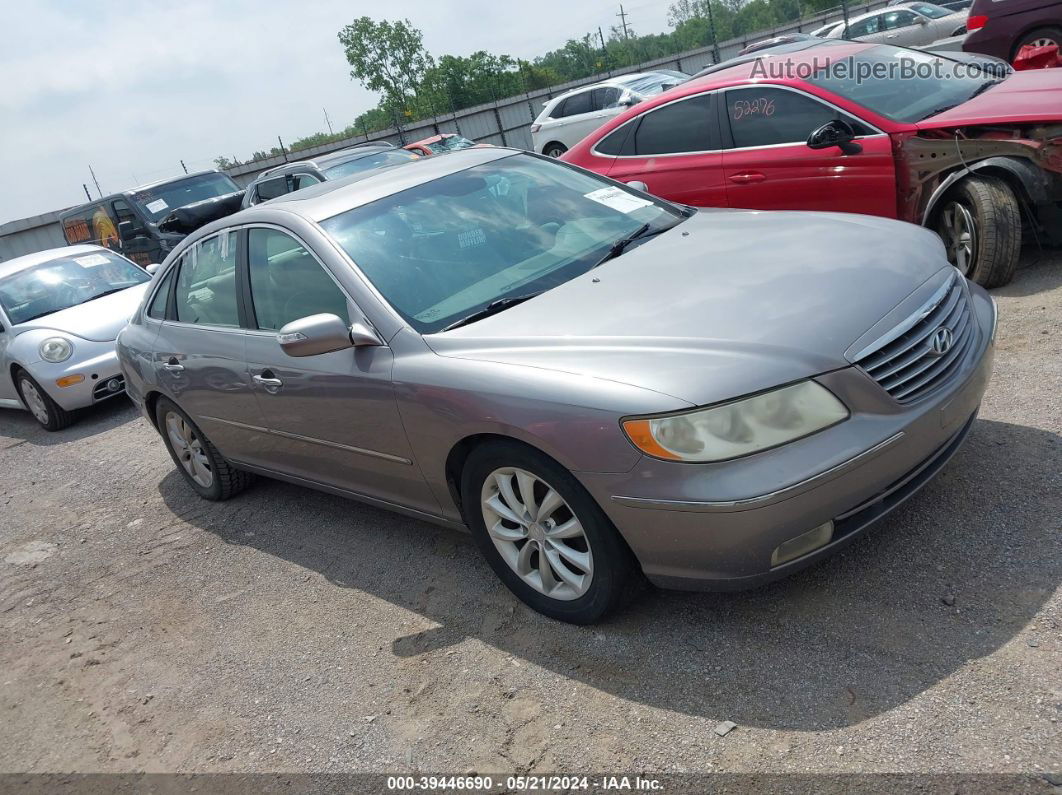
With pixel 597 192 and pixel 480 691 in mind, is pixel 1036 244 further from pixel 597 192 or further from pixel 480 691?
pixel 480 691

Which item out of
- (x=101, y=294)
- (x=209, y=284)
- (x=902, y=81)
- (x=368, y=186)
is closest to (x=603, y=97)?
(x=101, y=294)

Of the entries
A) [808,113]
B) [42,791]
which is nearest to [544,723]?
[42,791]

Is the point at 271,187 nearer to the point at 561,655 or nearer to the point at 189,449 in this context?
the point at 189,449

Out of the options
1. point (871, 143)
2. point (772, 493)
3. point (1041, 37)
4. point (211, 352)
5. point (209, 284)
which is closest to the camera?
point (772, 493)

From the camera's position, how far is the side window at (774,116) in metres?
6.14

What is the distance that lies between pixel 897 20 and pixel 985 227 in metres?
18.0

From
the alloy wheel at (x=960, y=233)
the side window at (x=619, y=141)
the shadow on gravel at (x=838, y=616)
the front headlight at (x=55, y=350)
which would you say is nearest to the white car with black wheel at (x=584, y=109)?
the side window at (x=619, y=141)

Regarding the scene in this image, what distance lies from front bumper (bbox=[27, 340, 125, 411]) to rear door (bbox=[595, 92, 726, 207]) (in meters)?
4.94

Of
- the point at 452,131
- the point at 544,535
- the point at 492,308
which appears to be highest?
the point at 452,131

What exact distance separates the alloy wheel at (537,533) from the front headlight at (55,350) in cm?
650

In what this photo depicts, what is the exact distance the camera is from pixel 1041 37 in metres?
10.9

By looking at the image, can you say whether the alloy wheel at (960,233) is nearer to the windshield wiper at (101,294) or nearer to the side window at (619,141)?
the side window at (619,141)

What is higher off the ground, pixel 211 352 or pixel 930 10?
pixel 930 10

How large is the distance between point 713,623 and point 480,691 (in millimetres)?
843
